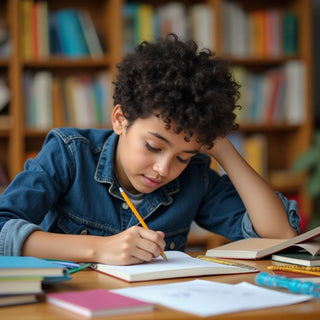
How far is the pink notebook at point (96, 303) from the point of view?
72 cm

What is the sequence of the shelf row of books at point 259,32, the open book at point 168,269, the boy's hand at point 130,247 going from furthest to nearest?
the shelf row of books at point 259,32
the boy's hand at point 130,247
the open book at point 168,269

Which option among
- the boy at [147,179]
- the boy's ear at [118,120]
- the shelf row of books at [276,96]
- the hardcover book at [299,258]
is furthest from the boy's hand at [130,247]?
the shelf row of books at [276,96]

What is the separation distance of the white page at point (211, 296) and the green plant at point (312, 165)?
7.67 ft

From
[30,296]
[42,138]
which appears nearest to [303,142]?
[42,138]

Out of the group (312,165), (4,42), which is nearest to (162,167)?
(4,42)

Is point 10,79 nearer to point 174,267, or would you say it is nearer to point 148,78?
point 148,78

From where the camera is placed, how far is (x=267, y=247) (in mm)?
1292

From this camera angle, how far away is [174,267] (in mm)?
1036

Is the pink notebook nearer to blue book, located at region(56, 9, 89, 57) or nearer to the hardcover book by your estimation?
the hardcover book

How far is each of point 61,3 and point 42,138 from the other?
2.58 ft

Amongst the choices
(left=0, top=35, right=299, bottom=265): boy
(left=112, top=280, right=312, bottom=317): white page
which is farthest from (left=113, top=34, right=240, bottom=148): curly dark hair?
(left=112, top=280, right=312, bottom=317): white page

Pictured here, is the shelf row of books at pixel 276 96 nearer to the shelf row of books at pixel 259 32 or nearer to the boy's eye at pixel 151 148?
the shelf row of books at pixel 259 32

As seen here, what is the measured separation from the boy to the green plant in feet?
5.37

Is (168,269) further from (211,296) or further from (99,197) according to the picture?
(99,197)
